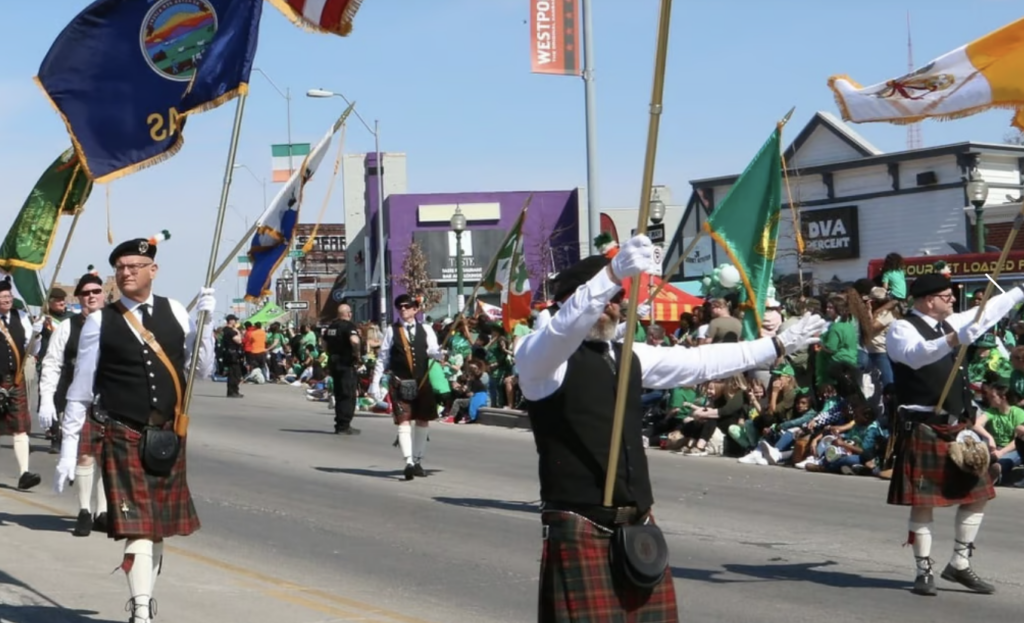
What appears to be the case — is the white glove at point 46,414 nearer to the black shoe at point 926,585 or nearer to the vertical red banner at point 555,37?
the black shoe at point 926,585

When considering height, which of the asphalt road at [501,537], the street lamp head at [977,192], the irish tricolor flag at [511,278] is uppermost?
the street lamp head at [977,192]

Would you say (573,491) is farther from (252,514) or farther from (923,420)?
(252,514)

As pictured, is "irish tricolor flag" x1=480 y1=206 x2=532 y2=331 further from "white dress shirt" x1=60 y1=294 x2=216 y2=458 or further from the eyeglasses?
the eyeglasses

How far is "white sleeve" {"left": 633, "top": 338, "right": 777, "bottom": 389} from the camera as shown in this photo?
509 centimetres

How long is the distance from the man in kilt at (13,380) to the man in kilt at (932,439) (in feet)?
26.5

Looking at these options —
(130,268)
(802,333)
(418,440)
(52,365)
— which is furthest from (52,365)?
(802,333)

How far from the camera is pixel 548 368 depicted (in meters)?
4.83

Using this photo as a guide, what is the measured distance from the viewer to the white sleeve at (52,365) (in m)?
11.2

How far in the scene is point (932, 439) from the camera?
853 cm

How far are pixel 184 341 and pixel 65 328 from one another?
5.13 metres

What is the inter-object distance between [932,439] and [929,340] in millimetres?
616

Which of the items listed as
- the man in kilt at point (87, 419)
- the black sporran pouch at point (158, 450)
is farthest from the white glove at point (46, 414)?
the black sporran pouch at point (158, 450)

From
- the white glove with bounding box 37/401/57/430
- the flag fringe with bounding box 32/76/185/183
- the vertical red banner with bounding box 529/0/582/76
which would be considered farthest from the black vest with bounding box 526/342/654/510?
the vertical red banner with bounding box 529/0/582/76

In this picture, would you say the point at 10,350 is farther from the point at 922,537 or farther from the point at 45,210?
the point at 922,537
